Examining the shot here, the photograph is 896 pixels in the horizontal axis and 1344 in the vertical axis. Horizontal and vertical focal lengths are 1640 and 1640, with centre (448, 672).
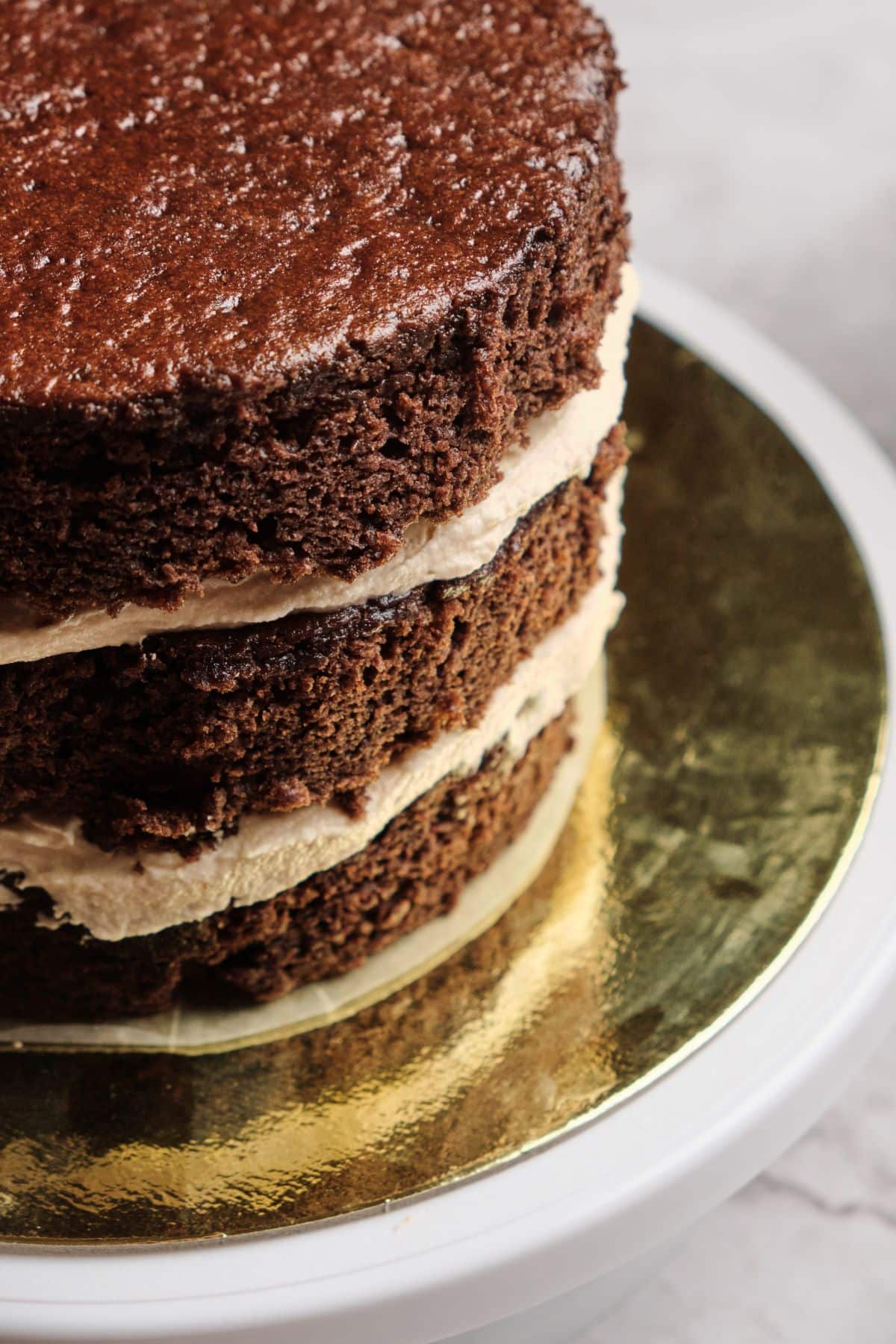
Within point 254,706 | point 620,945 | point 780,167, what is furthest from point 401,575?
point 780,167

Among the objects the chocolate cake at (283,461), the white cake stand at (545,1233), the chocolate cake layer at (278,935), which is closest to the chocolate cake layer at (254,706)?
the chocolate cake at (283,461)

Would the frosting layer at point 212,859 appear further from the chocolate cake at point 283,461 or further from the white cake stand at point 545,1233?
the white cake stand at point 545,1233

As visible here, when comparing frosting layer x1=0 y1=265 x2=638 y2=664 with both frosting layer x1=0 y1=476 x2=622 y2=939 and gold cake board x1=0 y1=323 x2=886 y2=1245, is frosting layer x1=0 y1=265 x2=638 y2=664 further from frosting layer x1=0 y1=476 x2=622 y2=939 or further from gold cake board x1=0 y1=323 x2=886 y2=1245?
gold cake board x1=0 y1=323 x2=886 y2=1245

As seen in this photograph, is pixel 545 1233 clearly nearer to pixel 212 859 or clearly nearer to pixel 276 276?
pixel 212 859

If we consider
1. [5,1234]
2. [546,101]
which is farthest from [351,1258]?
[546,101]

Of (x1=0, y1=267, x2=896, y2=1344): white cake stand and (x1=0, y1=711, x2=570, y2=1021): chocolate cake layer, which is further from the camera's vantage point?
(x1=0, y1=711, x2=570, y2=1021): chocolate cake layer

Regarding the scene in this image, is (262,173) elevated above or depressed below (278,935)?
above

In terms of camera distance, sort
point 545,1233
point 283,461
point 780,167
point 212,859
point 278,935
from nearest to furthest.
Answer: point 283,461 < point 545,1233 < point 212,859 < point 278,935 < point 780,167

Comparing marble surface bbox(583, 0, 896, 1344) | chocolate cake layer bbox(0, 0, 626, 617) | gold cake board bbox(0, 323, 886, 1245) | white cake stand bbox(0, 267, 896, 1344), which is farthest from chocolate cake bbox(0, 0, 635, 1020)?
marble surface bbox(583, 0, 896, 1344)
